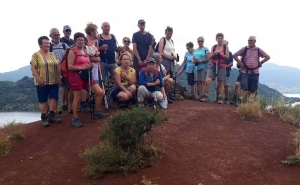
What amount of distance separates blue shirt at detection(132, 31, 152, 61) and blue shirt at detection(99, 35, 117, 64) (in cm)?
64

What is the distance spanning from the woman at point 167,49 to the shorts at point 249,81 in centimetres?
215

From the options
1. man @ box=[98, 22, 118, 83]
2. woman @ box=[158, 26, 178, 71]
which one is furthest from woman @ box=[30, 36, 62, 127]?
woman @ box=[158, 26, 178, 71]

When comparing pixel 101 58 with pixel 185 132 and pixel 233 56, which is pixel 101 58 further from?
pixel 233 56

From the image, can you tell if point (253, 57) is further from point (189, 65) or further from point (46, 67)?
point (46, 67)

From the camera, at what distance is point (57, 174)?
16.0 ft

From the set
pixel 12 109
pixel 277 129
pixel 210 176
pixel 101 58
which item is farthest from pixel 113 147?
pixel 12 109

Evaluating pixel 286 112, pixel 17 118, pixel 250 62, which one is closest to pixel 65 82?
pixel 17 118

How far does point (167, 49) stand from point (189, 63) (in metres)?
1.18

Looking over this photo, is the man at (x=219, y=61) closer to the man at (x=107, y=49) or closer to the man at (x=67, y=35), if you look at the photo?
the man at (x=107, y=49)

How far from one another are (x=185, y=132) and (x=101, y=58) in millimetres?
3207

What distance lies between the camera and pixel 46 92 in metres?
6.90

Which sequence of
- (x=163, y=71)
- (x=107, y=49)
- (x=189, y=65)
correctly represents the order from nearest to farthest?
(x=107, y=49), (x=163, y=71), (x=189, y=65)

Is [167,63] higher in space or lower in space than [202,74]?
higher

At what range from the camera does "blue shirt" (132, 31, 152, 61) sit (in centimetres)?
834
